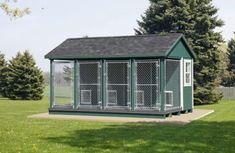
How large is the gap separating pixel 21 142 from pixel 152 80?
11.1 m

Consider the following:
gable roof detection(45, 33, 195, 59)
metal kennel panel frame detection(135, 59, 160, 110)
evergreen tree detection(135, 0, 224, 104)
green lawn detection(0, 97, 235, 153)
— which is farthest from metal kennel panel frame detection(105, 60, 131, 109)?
evergreen tree detection(135, 0, 224, 104)

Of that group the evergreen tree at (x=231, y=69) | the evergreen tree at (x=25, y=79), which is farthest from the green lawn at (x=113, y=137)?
the evergreen tree at (x=231, y=69)

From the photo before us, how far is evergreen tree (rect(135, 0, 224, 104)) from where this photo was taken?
3091cm

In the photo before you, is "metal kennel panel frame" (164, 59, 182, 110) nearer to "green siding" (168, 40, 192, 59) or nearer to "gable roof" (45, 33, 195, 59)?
"green siding" (168, 40, 192, 59)

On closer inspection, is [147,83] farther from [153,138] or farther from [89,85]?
[153,138]

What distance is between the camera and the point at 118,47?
21391 millimetres

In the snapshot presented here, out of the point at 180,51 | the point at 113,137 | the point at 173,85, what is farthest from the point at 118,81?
the point at 113,137

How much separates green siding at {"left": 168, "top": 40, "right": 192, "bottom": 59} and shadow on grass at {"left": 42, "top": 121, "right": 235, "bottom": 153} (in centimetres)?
502

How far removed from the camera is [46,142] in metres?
12.4

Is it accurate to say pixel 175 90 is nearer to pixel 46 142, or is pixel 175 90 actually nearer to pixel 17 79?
pixel 46 142

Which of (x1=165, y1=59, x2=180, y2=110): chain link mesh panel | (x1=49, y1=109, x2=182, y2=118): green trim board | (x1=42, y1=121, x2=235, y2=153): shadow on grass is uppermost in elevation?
(x1=165, y1=59, x2=180, y2=110): chain link mesh panel

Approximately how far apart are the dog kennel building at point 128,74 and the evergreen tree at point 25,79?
17.5 m

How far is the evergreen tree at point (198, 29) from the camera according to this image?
1217 inches

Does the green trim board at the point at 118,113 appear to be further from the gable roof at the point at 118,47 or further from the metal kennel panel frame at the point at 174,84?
the gable roof at the point at 118,47
